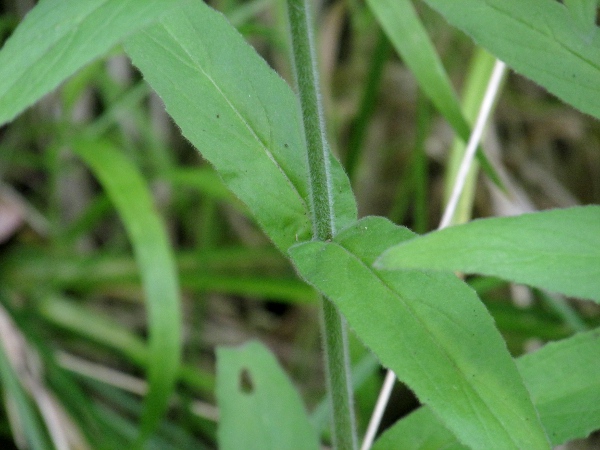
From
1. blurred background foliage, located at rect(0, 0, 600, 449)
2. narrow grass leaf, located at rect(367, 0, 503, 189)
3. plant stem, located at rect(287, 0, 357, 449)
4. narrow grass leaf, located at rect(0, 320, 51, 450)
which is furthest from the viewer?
blurred background foliage, located at rect(0, 0, 600, 449)

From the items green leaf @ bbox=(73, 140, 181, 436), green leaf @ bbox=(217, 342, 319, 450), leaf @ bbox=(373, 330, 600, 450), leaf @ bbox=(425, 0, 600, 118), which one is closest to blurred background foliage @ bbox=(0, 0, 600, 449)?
green leaf @ bbox=(73, 140, 181, 436)

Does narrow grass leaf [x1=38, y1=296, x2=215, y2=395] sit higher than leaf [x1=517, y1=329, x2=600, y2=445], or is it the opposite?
narrow grass leaf [x1=38, y1=296, x2=215, y2=395]

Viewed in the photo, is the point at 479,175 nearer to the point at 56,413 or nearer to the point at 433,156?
the point at 433,156

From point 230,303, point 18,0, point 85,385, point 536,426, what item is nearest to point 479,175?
point 230,303

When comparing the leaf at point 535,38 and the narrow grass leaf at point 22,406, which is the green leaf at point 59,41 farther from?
the narrow grass leaf at point 22,406

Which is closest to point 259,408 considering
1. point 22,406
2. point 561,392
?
point 561,392

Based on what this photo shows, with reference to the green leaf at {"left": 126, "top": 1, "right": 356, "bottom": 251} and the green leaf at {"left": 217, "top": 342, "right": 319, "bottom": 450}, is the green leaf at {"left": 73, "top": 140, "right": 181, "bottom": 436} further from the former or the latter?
the green leaf at {"left": 126, "top": 1, "right": 356, "bottom": 251}
